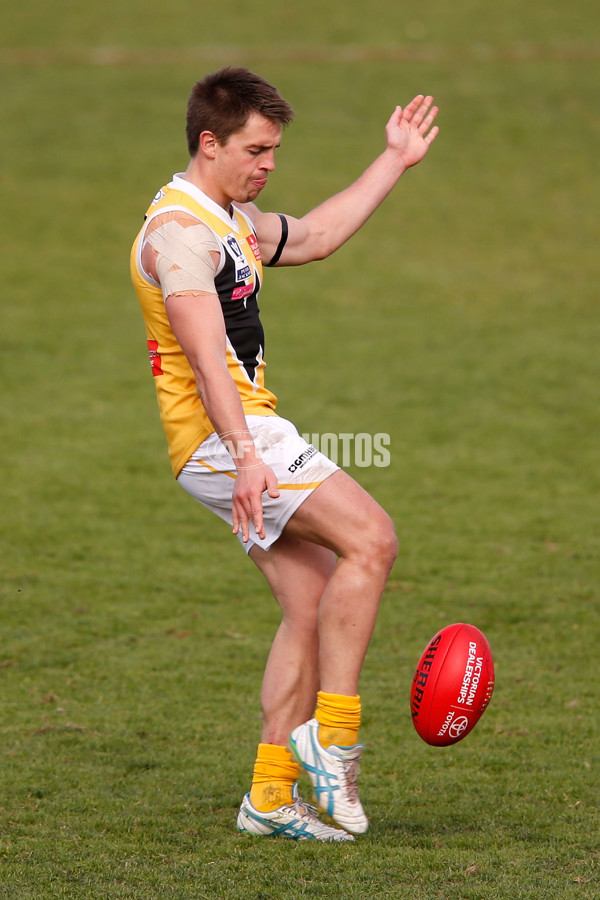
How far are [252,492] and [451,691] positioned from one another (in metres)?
1.02

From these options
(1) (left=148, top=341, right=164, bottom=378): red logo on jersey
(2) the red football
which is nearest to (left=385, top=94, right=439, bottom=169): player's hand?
(1) (left=148, top=341, right=164, bottom=378): red logo on jersey

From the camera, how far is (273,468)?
141 inches

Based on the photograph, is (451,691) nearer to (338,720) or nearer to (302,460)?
(338,720)

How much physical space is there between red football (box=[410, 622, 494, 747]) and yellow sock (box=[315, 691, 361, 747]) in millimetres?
342

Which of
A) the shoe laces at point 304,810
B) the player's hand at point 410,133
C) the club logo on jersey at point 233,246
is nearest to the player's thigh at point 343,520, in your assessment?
the club logo on jersey at point 233,246

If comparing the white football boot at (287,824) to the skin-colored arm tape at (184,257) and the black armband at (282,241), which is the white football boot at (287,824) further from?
the black armband at (282,241)

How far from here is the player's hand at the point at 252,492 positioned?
11.2 feet

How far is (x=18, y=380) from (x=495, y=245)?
23.7 feet

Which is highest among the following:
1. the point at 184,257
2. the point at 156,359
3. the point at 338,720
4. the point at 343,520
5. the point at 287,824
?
the point at 184,257

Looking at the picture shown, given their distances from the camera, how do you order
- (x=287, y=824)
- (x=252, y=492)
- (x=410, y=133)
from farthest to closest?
(x=410, y=133) < (x=287, y=824) < (x=252, y=492)

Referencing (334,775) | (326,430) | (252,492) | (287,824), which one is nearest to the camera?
(252,492)

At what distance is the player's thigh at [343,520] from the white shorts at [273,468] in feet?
0.10

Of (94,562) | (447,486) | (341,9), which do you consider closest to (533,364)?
(447,486)

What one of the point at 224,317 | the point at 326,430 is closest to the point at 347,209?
the point at 224,317
